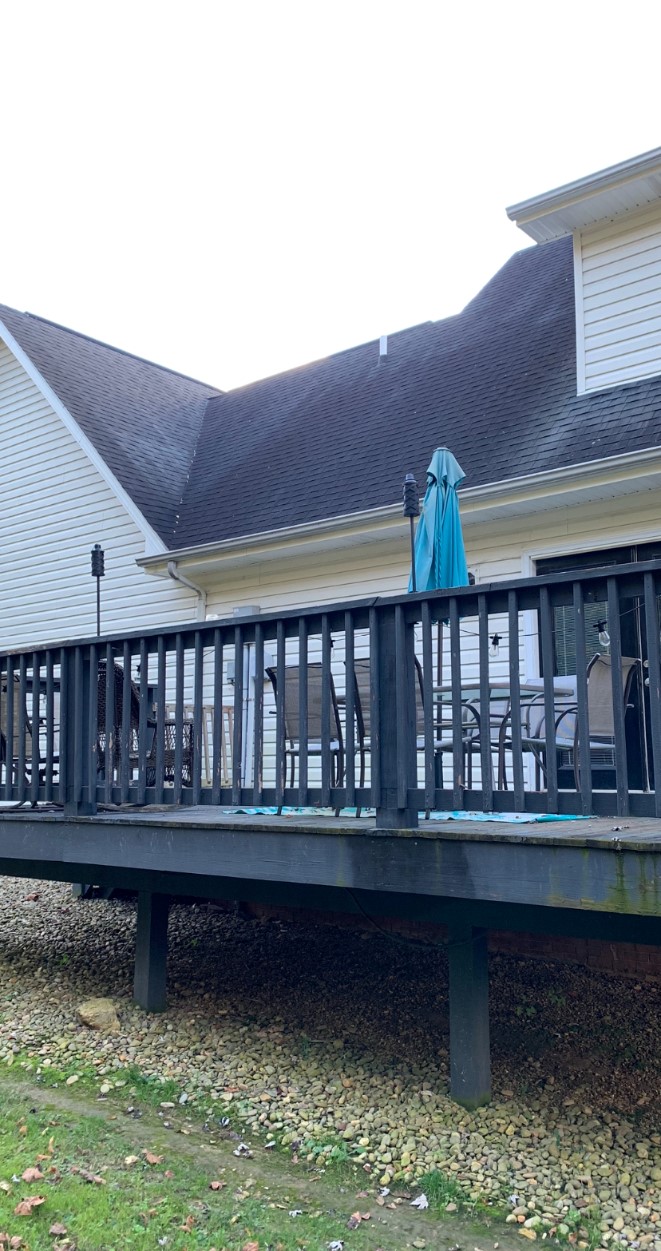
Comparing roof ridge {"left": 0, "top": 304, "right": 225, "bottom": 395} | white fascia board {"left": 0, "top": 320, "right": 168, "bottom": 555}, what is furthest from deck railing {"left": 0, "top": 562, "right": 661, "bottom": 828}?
roof ridge {"left": 0, "top": 304, "right": 225, "bottom": 395}

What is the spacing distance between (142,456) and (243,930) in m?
5.74

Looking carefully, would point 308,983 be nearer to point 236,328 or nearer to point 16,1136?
point 16,1136

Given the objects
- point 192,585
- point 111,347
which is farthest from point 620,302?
point 111,347

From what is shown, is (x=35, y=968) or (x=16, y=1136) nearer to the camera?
(x=16, y=1136)

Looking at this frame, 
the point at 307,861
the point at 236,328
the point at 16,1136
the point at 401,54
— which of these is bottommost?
the point at 16,1136

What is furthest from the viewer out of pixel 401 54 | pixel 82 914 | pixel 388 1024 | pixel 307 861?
pixel 401 54

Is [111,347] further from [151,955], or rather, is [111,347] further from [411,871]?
[411,871]

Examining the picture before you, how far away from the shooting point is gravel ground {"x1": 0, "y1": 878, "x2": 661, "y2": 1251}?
3.84 meters

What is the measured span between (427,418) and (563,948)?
497 centimetres

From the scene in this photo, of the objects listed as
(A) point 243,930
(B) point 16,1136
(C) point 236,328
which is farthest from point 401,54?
(C) point 236,328

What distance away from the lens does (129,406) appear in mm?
12156

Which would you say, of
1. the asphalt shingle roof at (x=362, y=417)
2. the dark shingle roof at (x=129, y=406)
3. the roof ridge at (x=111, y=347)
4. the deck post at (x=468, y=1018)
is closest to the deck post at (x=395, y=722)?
the deck post at (x=468, y=1018)

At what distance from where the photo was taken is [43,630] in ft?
36.3

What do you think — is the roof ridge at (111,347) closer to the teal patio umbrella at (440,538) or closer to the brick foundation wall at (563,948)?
the teal patio umbrella at (440,538)
